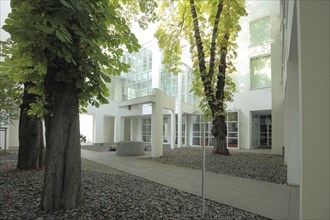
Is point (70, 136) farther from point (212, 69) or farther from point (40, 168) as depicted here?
point (212, 69)

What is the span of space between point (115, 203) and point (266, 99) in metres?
16.1

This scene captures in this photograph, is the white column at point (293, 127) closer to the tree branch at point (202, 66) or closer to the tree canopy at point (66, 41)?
the tree canopy at point (66, 41)

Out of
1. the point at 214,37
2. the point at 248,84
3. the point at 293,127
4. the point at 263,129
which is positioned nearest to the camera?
the point at 293,127

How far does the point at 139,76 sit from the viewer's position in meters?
24.6

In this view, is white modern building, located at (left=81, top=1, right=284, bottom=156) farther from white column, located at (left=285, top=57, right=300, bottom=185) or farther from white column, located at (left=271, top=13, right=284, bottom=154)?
white column, located at (left=285, top=57, right=300, bottom=185)

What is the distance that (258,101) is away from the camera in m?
17.9

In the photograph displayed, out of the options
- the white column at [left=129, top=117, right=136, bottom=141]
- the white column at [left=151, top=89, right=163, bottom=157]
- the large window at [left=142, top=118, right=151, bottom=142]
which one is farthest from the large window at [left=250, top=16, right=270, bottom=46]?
the white column at [left=129, top=117, right=136, bottom=141]

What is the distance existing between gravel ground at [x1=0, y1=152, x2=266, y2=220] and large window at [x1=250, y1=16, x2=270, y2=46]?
16285mm

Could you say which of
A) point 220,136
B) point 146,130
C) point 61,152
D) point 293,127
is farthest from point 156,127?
point 146,130

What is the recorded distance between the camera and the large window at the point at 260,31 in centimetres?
1773

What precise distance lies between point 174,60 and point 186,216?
11.1m

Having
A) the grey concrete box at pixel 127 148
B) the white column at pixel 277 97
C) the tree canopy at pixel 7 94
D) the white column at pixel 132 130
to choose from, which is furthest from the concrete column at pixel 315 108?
the white column at pixel 132 130

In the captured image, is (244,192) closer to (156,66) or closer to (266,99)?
(266,99)

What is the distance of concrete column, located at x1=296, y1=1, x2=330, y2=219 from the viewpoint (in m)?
2.24
